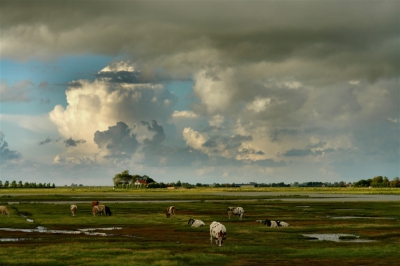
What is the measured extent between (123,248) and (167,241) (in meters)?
4.89

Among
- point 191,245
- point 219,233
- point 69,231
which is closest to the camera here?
point 219,233

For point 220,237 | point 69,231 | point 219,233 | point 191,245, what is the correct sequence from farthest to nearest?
point 69,231
point 191,245
point 219,233
point 220,237

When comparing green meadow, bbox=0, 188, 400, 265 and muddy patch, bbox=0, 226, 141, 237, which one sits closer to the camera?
green meadow, bbox=0, 188, 400, 265

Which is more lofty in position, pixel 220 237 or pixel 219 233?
pixel 219 233

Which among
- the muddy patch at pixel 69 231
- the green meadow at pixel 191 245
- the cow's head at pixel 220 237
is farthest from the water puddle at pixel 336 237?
the muddy patch at pixel 69 231

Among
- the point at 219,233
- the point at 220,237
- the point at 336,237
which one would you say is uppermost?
the point at 219,233

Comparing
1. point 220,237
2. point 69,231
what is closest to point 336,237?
point 220,237

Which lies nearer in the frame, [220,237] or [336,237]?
[220,237]

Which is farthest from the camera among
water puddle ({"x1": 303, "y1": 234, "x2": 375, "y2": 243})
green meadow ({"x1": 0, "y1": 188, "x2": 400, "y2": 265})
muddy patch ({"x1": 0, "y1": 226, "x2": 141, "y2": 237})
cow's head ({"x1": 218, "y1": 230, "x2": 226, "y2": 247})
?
muddy patch ({"x1": 0, "y1": 226, "x2": 141, "y2": 237})

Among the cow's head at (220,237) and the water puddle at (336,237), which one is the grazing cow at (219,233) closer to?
the cow's head at (220,237)

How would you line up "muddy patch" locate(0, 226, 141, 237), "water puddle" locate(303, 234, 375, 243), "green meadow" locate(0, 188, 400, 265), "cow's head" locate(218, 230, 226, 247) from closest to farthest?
1. "green meadow" locate(0, 188, 400, 265)
2. "cow's head" locate(218, 230, 226, 247)
3. "water puddle" locate(303, 234, 375, 243)
4. "muddy patch" locate(0, 226, 141, 237)

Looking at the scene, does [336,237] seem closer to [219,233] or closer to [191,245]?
[219,233]

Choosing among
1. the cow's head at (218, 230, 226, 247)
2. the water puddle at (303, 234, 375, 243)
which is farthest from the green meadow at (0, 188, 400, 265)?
the cow's head at (218, 230, 226, 247)

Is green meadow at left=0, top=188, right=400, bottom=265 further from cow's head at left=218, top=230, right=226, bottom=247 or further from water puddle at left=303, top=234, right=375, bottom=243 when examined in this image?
cow's head at left=218, top=230, right=226, bottom=247
